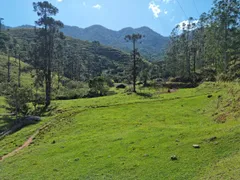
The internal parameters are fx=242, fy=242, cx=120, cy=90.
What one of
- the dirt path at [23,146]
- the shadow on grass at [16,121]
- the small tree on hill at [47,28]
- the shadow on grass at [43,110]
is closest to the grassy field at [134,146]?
the dirt path at [23,146]

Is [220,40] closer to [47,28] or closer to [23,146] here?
[47,28]

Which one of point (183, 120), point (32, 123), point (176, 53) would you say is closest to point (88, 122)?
point (32, 123)

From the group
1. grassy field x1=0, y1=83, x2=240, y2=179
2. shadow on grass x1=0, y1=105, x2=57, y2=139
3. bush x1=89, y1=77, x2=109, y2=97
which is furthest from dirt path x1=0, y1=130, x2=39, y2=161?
bush x1=89, y1=77, x2=109, y2=97

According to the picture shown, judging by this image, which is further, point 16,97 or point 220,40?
point 220,40

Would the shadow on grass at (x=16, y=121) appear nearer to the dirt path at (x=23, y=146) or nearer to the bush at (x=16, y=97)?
the bush at (x=16, y=97)

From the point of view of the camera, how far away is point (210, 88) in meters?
48.0

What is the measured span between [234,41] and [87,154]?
5623cm

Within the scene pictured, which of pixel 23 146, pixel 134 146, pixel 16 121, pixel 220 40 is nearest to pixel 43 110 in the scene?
pixel 16 121

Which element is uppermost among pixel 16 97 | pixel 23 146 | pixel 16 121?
pixel 16 97

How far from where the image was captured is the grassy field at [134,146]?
15.5 metres

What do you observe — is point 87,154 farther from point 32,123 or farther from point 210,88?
point 210,88

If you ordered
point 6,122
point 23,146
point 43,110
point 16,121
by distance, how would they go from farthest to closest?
point 43,110 < point 6,122 < point 16,121 < point 23,146

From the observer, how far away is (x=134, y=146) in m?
20.4

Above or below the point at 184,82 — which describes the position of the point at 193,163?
below
